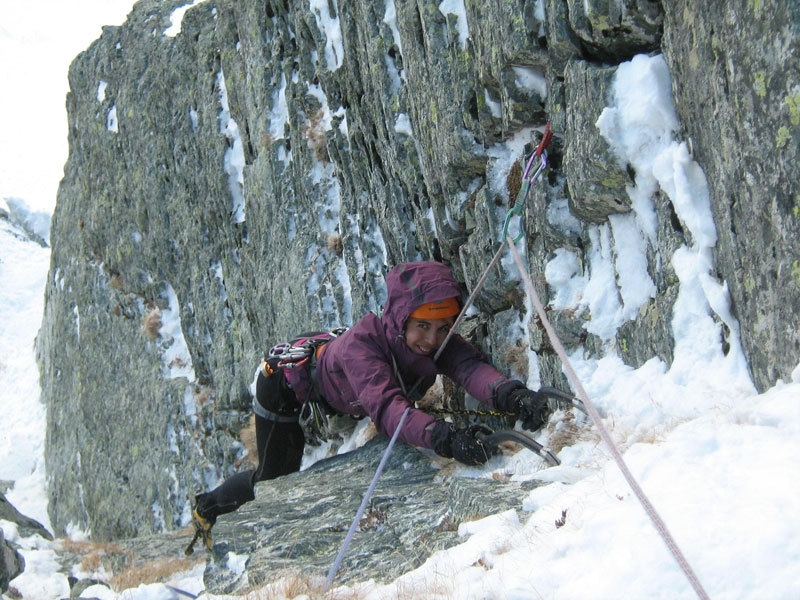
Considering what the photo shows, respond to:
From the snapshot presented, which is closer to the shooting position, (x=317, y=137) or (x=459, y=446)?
(x=459, y=446)

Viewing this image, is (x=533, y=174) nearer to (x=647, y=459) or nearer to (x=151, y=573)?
(x=647, y=459)

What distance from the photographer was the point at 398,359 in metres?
7.17

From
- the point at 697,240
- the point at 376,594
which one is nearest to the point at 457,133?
the point at 697,240

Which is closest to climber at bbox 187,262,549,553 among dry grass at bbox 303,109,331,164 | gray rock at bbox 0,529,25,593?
gray rock at bbox 0,529,25,593

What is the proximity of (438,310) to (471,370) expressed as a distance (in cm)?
70

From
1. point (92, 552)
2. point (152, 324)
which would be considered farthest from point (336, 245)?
point (152, 324)

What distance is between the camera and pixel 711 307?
4.82 metres

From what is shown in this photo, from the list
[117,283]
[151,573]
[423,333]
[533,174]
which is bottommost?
[151,573]

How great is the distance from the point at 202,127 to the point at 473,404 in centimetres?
1139

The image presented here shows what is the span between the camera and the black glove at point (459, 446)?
593cm

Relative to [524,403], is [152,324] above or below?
below

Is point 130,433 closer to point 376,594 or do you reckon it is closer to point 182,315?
point 182,315

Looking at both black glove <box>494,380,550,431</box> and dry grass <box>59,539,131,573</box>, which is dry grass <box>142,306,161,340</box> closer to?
dry grass <box>59,539,131,573</box>

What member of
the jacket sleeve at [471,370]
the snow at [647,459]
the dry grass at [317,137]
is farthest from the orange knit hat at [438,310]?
the dry grass at [317,137]
